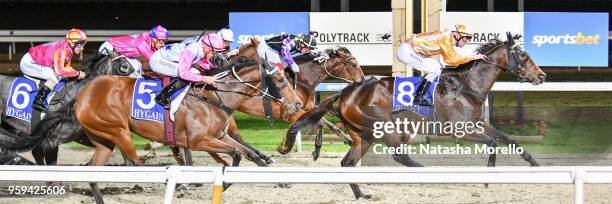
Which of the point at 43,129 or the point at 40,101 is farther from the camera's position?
the point at 40,101

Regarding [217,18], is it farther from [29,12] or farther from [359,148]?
[359,148]

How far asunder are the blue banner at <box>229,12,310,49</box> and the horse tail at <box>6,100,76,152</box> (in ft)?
11.1

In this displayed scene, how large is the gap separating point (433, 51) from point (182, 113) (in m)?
1.90

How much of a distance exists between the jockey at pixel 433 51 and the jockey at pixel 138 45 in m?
1.92

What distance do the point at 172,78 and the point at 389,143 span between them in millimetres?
1480

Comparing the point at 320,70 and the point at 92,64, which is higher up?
the point at 92,64

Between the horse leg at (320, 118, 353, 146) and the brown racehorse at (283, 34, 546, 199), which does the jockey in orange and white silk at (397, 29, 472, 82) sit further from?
the horse leg at (320, 118, 353, 146)

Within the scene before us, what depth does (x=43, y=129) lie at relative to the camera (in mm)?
5992

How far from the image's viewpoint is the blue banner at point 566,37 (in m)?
9.35

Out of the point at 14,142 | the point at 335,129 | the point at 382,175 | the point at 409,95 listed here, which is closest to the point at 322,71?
the point at 335,129

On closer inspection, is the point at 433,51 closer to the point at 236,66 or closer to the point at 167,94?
the point at 236,66

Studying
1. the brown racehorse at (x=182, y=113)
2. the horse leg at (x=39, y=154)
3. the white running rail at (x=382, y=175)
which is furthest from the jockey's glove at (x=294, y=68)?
the white running rail at (x=382, y=175)

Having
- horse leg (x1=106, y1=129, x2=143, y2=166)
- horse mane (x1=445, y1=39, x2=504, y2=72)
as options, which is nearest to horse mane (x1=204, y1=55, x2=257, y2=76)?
horse leg (x1=106, y1=129, x2=143, y2=166)

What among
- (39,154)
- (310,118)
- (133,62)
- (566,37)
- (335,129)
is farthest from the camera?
(566,37)
